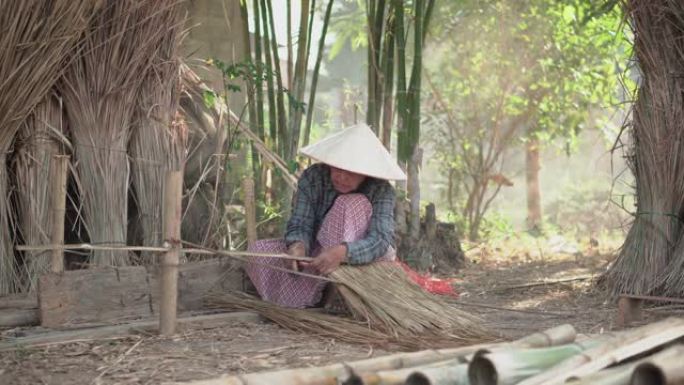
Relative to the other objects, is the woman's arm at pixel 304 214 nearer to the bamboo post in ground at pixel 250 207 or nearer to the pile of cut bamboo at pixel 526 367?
the bamboo post in ground at pixel 250 207

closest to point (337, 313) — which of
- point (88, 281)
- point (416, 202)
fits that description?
point (88, 281)

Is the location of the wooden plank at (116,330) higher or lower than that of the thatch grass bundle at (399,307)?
lower

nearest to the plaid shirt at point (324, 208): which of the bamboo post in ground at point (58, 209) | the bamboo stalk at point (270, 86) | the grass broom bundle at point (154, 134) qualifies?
the grass broom bundle at point (154, 134)

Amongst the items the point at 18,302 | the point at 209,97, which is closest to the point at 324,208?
the point at 209,97

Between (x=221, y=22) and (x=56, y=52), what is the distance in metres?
2.56

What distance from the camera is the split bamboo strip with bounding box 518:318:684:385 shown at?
2.32m

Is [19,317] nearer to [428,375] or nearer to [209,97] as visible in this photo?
[209,97]

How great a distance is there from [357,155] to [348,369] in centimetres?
147

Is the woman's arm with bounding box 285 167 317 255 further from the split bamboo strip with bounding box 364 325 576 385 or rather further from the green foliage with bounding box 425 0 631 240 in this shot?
the green foliage with bounding box 425 0 631 240

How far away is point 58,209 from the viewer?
3504 mm

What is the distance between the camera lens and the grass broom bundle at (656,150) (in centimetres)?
437

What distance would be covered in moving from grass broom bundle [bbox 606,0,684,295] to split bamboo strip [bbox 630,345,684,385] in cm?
205

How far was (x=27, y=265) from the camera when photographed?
3.87m

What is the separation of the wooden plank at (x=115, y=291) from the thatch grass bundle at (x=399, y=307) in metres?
0.66
